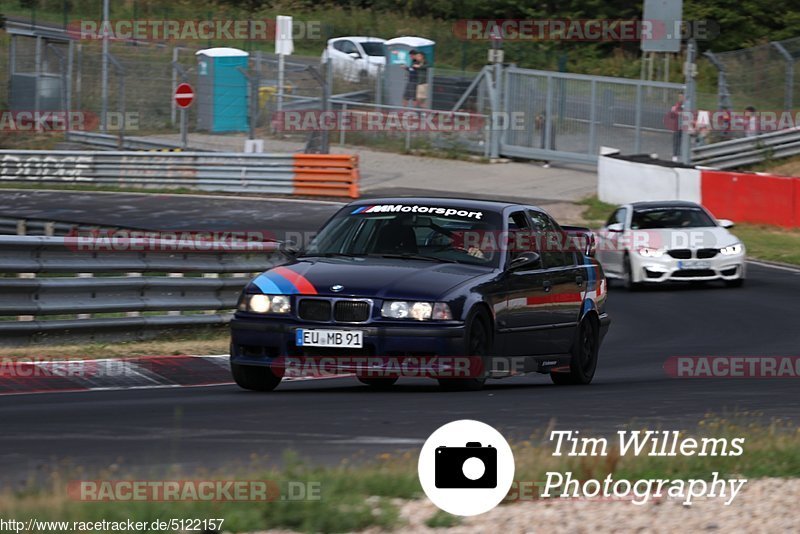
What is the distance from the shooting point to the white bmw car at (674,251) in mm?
20953

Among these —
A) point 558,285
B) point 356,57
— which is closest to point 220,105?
point 356,57

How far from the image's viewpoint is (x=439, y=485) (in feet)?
18.1

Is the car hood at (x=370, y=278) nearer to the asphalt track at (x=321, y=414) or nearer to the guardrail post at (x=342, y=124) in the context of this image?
the asphalt track at (x=321, y=414)

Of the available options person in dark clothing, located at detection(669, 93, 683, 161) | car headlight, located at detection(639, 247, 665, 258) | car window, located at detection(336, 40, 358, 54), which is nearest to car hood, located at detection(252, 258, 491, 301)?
car headlight, located at detection(639, 247, 665, 258)

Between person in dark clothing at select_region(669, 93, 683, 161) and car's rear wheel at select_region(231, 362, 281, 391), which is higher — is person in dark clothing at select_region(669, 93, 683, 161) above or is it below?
above

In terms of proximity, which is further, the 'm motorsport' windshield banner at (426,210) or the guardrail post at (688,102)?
the guardrail post at (688,102)

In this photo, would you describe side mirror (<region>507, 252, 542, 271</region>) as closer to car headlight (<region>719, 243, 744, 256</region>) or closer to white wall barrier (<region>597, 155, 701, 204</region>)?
car headlight (<region>719, 243, 744, 256</region>)

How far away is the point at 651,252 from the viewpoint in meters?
21.0

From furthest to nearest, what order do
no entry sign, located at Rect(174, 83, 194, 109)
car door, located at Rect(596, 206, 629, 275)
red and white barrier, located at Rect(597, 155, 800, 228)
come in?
no entry sign, located at Rect(174, 83, 194, 109) → red and white barrier, located at Rect(597, 155, 800, 228) → car door, located at Rect(596, 206, 629, 275)

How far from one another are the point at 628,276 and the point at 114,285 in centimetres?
1052

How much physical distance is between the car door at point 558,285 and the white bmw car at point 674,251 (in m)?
9.52

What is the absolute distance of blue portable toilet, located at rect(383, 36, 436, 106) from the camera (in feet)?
132

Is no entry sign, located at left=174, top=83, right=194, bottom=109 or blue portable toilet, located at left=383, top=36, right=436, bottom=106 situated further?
blue portable toilet, located at left=383, top=36, right=436, bottom=106

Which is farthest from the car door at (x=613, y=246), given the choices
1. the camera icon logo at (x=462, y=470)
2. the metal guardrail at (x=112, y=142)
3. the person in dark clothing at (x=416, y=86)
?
the metal guardrail at (x=112, y=142)
